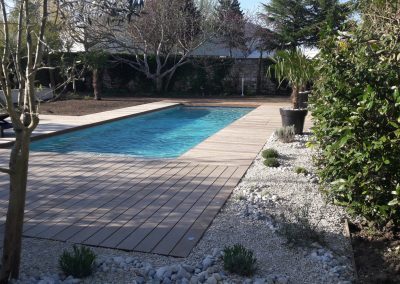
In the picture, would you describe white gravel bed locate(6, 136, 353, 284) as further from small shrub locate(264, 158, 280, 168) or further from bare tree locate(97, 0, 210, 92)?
bare tree locate(97, 0, 210, 92)

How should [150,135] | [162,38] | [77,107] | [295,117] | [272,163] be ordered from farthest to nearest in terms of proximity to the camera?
1. [162,38]
2. [77,107]
3. [150,135]
4. [295,117]
5. [272,163]

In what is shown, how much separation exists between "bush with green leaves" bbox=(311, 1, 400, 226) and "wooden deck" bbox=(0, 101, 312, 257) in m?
1.35

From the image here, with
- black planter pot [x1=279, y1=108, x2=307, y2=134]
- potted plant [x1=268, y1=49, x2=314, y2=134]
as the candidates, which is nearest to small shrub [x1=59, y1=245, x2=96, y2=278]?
potted plant [x1=268, y1=49, x2=314, y2=134]

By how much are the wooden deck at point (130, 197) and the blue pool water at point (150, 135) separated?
1.10 metres

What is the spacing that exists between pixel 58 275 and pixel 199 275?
962 millimetres

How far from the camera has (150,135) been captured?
12.3 metres

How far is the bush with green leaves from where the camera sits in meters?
3.63

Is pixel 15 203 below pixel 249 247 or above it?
above

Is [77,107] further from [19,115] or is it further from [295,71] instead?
[19,115]

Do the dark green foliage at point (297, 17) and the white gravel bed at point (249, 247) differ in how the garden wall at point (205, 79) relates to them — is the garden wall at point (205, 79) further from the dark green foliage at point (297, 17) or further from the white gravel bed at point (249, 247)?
the white gravel bed at point (249, 247)

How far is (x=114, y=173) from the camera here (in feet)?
20.3

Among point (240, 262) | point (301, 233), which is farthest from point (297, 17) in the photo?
point (240, 262)

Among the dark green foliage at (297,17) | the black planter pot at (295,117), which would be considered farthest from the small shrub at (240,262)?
the dark green foliage at (297,17)

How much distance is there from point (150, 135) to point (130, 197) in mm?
7368
